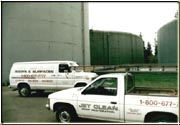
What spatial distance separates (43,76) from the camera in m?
14.2

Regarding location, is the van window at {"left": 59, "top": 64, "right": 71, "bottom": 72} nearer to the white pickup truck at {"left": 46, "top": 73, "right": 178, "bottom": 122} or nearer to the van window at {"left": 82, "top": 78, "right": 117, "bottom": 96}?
the white pickup truck at {"left": 46, "top": 73, "right": 178, "bottom": 122}

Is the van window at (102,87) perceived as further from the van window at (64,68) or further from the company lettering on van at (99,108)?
the van window at (64,68)

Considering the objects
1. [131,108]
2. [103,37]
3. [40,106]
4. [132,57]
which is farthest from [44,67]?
[132,57]

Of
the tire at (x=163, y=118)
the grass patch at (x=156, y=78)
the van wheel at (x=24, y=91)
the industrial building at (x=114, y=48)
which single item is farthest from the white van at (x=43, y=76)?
the industrial building at (x=114, y=48)

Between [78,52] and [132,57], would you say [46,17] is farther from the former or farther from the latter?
[132,57]

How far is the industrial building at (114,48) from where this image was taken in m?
38.2

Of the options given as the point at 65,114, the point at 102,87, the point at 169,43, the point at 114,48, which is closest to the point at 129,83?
the point at 102,87

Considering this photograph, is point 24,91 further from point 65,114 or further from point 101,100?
point 101,100

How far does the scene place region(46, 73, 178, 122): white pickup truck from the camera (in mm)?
6332

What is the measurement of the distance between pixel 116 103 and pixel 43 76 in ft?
26.3

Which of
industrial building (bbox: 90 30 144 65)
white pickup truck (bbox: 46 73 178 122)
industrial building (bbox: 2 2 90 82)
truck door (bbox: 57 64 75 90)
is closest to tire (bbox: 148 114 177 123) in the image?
white pickup truck (bbox: 46 73 178 122)

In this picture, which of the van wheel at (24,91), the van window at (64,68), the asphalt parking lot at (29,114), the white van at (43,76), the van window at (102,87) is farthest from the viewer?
the van wheel at (24,91)

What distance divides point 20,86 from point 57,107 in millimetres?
7376

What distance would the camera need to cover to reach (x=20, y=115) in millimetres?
9414
